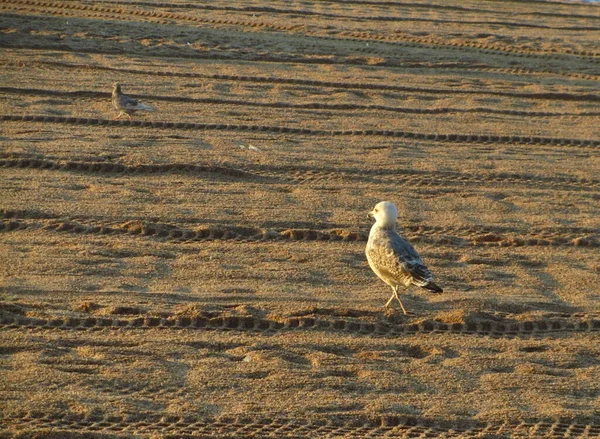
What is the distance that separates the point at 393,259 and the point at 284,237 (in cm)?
176

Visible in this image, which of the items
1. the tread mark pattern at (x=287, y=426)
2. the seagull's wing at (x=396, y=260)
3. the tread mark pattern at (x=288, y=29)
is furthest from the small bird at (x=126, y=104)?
the tread mark pattern at (x=287, y=426)

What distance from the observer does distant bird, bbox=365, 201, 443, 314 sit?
6.98 meters

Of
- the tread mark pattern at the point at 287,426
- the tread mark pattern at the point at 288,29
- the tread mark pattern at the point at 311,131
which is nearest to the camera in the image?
the tread mark pattern at the point at 287,426

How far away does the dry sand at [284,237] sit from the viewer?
600 cm

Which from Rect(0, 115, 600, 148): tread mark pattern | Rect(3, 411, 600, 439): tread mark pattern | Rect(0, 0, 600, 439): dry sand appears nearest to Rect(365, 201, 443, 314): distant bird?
Rect(0, 0, 600, 439): dry sand

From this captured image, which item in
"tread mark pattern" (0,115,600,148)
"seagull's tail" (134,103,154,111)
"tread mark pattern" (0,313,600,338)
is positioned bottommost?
"tread mark pattern" (0,313,600,338)

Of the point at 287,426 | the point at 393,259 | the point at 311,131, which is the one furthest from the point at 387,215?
the point at 311,131

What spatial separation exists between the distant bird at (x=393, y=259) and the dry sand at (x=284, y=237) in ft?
0.91

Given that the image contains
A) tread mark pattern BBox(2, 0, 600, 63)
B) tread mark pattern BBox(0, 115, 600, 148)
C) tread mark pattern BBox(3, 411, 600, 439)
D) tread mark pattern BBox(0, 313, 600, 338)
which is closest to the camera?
tread mark pattern BBox(3, 411, 600, 439)

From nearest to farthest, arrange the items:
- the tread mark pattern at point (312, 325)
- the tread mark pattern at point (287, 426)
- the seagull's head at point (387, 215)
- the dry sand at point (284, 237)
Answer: the tread mark pattern at point (287, 426) → the dry sand at point (284, 237) → the tread mark pattern at point (312, 325) → the seagull's head at point (387, 215)

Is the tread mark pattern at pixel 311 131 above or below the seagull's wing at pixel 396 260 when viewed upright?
above

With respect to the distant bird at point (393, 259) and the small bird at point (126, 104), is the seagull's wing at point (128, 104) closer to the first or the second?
the small bird at point (126, 104)

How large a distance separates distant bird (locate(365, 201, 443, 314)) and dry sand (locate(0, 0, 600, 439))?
0.28 meters

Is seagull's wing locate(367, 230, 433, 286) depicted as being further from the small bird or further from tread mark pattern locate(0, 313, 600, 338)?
the small bird
